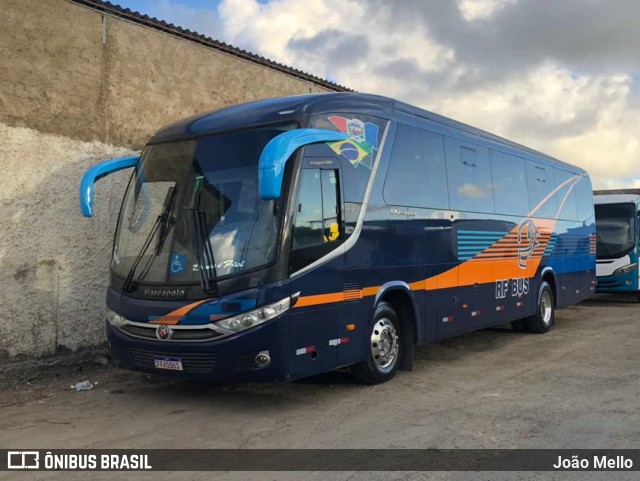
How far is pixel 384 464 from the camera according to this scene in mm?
4844

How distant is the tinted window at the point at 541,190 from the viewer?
37.9ft

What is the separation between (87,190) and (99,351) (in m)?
2.92

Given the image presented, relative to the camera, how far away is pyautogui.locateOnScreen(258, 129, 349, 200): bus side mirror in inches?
210

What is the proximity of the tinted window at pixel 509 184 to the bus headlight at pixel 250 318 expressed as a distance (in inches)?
218

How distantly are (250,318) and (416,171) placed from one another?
337 cm

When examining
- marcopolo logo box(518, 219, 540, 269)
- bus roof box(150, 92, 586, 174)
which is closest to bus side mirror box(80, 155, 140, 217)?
bus roof box(150, 92, 586, 174)

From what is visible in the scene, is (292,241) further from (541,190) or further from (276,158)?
(541,190)

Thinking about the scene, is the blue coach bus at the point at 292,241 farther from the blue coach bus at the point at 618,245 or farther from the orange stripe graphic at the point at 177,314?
the blue coach bus at the point at 618,245

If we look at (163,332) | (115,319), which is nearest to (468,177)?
(163,332)

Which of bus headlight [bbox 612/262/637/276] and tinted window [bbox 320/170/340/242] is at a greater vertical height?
tinted window [bbox 320/170/340/242]

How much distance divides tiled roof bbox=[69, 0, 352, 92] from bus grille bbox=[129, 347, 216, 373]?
5.41m

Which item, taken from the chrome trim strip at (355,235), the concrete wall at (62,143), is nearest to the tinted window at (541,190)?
the chrome trim strip at (355,235)

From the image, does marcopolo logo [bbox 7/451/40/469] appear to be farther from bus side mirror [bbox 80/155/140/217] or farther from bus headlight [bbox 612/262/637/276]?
bus headlight [bbox 612/262/637/276]

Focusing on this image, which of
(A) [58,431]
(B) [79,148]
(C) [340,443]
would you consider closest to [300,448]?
(C) [340,443]
